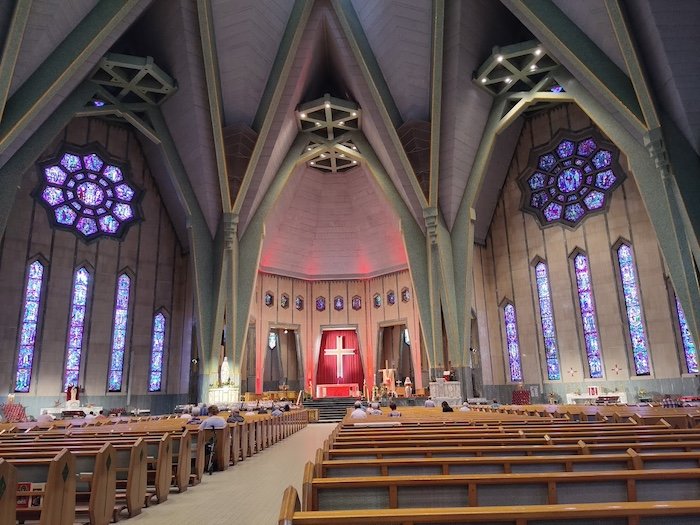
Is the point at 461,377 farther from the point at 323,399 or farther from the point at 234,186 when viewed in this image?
the point at 234,186

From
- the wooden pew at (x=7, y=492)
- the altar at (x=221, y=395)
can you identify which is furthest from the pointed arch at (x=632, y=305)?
the wooden pew at (x=7, y=492)

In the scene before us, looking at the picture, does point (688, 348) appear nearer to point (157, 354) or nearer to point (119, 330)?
point (157, 354)

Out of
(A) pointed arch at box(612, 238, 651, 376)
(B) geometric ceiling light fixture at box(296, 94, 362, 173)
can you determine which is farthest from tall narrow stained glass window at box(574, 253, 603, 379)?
(B) geometric ceiling light fixture at box(296, 94, 362, 173)

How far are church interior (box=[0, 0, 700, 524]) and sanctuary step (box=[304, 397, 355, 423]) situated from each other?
2.03 ft

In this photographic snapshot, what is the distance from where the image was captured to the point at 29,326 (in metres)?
18.3

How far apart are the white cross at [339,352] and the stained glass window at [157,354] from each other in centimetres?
916

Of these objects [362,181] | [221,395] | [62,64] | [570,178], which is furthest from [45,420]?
[570,178]

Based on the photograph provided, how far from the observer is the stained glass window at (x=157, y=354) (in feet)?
70.7

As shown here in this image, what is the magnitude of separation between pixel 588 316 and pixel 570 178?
6.19 meters

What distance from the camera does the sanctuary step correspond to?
22.5 meters

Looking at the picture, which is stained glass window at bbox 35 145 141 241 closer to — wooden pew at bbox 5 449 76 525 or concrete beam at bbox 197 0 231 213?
concrete beam at bbox 197 0 231 213

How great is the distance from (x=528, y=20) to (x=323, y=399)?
19356 mm

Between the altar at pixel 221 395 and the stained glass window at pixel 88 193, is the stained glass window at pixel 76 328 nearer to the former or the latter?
the stained glass window at pixel 88 193

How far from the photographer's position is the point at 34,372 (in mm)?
18094
